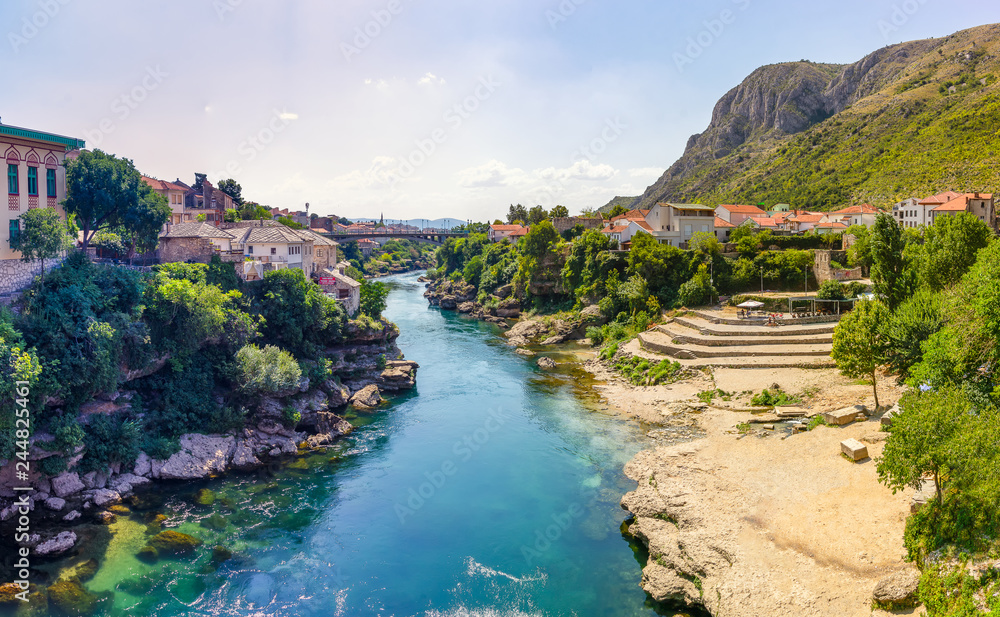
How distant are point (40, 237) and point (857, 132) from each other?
353 feet

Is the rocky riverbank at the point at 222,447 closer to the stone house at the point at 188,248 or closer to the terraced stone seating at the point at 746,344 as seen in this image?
the stone house at the point at 188,248

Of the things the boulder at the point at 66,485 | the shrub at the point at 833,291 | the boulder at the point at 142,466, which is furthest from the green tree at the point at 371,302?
the shrub at the point at 833,291

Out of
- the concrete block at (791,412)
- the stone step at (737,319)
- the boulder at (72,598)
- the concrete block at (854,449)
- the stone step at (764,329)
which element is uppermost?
the stone step at (737,319)

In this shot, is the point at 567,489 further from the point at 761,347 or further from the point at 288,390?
the point at 761,347

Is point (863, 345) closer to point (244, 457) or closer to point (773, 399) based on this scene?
point (773, 399)

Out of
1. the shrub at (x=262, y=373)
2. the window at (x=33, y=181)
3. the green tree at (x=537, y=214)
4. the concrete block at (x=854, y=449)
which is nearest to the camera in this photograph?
the concrete block at (x=854, y=449)

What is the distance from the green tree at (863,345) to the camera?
2422cm

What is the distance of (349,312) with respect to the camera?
39250mm

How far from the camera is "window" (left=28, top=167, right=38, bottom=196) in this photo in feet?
87.0

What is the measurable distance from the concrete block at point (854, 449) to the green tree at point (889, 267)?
13.3m

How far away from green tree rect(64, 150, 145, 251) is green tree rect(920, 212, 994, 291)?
4033cm

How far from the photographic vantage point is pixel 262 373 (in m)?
27.3

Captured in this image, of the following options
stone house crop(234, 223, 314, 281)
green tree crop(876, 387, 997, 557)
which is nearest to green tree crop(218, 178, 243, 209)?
stone house crop(234, 223, 314, 281)

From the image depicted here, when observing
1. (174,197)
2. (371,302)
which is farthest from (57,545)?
(174,197)
